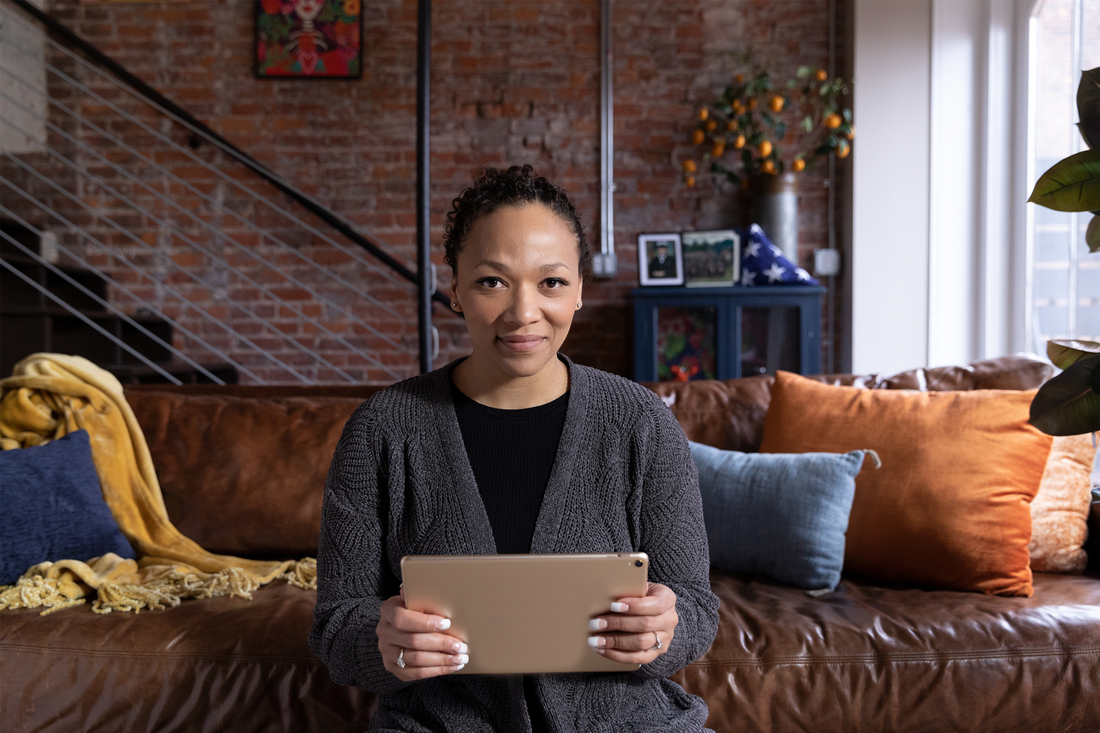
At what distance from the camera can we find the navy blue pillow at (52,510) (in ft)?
5.20

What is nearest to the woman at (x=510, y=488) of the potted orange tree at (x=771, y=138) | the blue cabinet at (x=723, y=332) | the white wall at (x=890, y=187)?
the blue cabinet at (x=723, y=332)

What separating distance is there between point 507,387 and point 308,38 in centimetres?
314

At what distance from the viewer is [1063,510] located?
5.41 feet

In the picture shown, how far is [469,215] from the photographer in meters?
0.99

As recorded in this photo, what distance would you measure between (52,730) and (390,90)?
2941 mm

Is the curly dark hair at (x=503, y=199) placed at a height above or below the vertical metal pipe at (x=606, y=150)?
below

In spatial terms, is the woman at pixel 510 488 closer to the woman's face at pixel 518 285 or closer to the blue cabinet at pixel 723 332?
the woman's face at pixel 518 285

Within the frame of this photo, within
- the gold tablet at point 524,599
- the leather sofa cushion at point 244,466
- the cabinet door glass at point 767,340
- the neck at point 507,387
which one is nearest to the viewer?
the gold tablet at point 524,599

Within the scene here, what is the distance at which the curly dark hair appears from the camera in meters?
0.98

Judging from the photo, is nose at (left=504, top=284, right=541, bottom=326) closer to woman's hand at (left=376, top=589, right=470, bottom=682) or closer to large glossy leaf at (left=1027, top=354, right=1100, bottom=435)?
woman's hand at (left=376, top=589, right=470, bottom=682)

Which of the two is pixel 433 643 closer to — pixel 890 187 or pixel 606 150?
pixel 606 150

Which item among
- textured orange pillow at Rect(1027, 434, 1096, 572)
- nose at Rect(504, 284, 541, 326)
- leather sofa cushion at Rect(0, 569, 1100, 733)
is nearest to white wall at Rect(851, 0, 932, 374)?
textured orange pillow at Rect(1027, 434, 1096, 572)

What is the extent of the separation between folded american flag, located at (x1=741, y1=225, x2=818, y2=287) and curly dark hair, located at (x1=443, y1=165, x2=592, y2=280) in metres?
2.38

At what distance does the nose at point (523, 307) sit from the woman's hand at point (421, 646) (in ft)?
1.08
